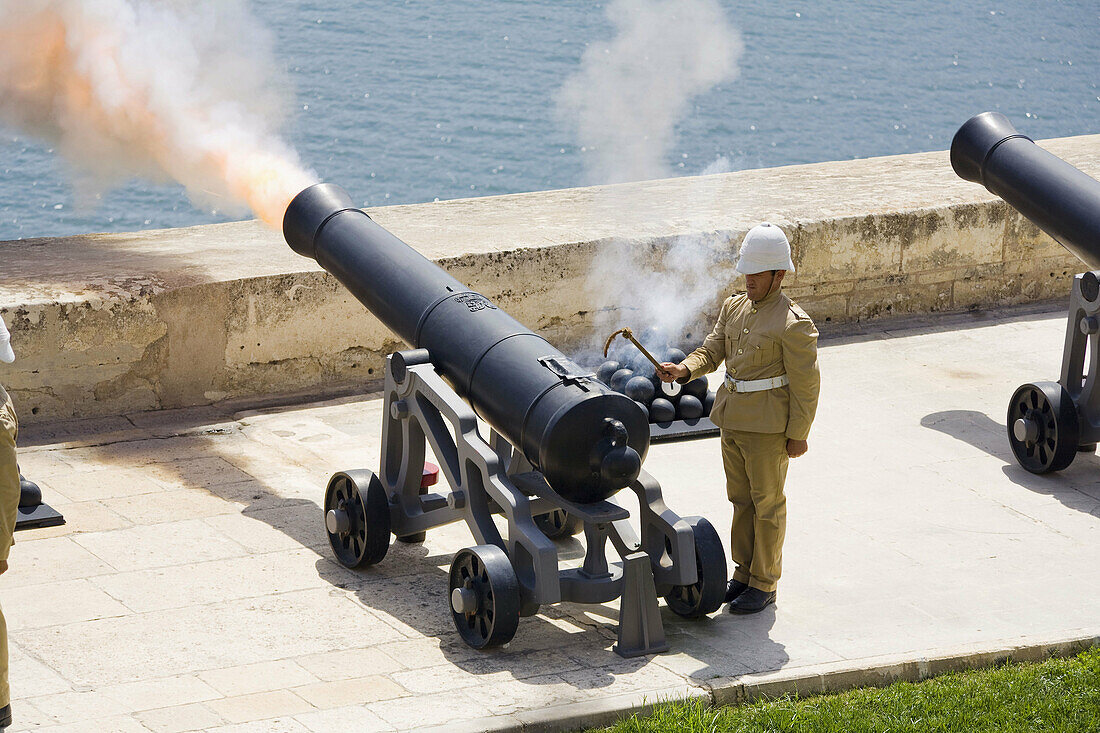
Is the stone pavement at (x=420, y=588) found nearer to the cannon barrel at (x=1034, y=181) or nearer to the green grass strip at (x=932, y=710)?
the green grass strip at (x=932, y=710)

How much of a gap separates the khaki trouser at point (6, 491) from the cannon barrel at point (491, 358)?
1.61 meters

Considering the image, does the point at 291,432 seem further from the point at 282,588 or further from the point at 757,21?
the point at 757,21

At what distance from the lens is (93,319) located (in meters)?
7.12

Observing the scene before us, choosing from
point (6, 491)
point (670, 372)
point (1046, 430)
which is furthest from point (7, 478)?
point (1046, 430)

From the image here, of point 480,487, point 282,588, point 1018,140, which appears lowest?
point 282,588

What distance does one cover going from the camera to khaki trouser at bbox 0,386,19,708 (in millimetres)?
4137

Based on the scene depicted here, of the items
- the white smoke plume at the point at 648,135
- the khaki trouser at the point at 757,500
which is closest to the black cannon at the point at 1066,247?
the white smoke plume at the point at 648,135

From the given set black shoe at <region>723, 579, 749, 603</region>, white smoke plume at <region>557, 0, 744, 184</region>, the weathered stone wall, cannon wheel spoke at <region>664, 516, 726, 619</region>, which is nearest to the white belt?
cannon wheel spoke at <region>664, 516, 726, 619</region>

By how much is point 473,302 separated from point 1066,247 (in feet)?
10.2

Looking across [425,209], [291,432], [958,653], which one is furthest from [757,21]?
[958,653]

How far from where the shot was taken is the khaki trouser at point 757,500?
207 inches

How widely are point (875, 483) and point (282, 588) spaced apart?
8.67ft

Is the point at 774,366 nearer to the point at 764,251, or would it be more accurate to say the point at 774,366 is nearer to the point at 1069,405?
the point at 764,251

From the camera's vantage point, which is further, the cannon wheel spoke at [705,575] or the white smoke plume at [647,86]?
the white smoke plume at [647,86]
